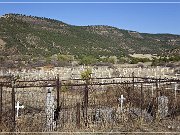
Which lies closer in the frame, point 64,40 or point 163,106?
point 163,106

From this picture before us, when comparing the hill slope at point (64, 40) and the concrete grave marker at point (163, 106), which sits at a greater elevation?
the hill slope at point (64, 40)

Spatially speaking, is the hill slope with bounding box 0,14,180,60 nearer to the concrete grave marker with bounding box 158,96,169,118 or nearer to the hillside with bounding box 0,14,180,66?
the hillside with bounding box 0,14,180,66

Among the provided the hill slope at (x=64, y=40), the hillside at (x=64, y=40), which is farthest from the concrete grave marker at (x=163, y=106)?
the hill slope at (x=64, y=40)

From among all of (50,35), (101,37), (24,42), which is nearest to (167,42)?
(101,37)

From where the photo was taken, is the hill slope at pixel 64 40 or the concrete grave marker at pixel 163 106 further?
the hill slope at pixel 64 40

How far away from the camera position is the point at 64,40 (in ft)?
344

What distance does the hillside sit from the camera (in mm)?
90938

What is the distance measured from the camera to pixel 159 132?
10766 mm

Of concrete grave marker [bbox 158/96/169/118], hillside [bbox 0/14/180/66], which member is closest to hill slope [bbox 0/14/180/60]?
hillside [bbox 0/14/180/66]

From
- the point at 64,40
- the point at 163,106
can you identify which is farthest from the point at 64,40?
the point at 163,106

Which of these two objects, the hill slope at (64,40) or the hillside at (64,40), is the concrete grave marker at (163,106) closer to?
the hillside at (64,40)

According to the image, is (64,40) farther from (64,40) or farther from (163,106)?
(163,106)

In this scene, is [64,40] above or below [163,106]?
above

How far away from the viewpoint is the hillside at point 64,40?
9094cm
